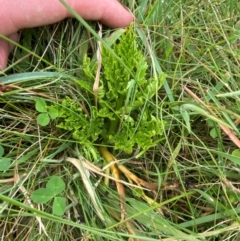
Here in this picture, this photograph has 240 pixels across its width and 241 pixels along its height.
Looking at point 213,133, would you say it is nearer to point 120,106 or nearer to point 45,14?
point 120,106

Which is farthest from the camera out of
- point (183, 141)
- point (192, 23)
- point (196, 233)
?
point (192, 23)

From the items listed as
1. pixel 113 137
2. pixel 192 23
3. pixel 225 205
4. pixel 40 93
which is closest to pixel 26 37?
pixel 40 93

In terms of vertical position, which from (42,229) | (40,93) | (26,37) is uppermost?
(26,37)

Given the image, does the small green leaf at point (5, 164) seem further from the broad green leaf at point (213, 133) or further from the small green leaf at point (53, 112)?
the broad green leaf at point (213, 133)

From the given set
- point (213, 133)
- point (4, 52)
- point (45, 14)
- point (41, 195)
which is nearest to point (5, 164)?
point (41, 195)

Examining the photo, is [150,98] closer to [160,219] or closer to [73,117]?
[73,117]

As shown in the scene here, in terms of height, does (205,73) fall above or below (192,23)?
below

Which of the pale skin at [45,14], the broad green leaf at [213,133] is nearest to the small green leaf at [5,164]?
the pale skin at [45,14]
